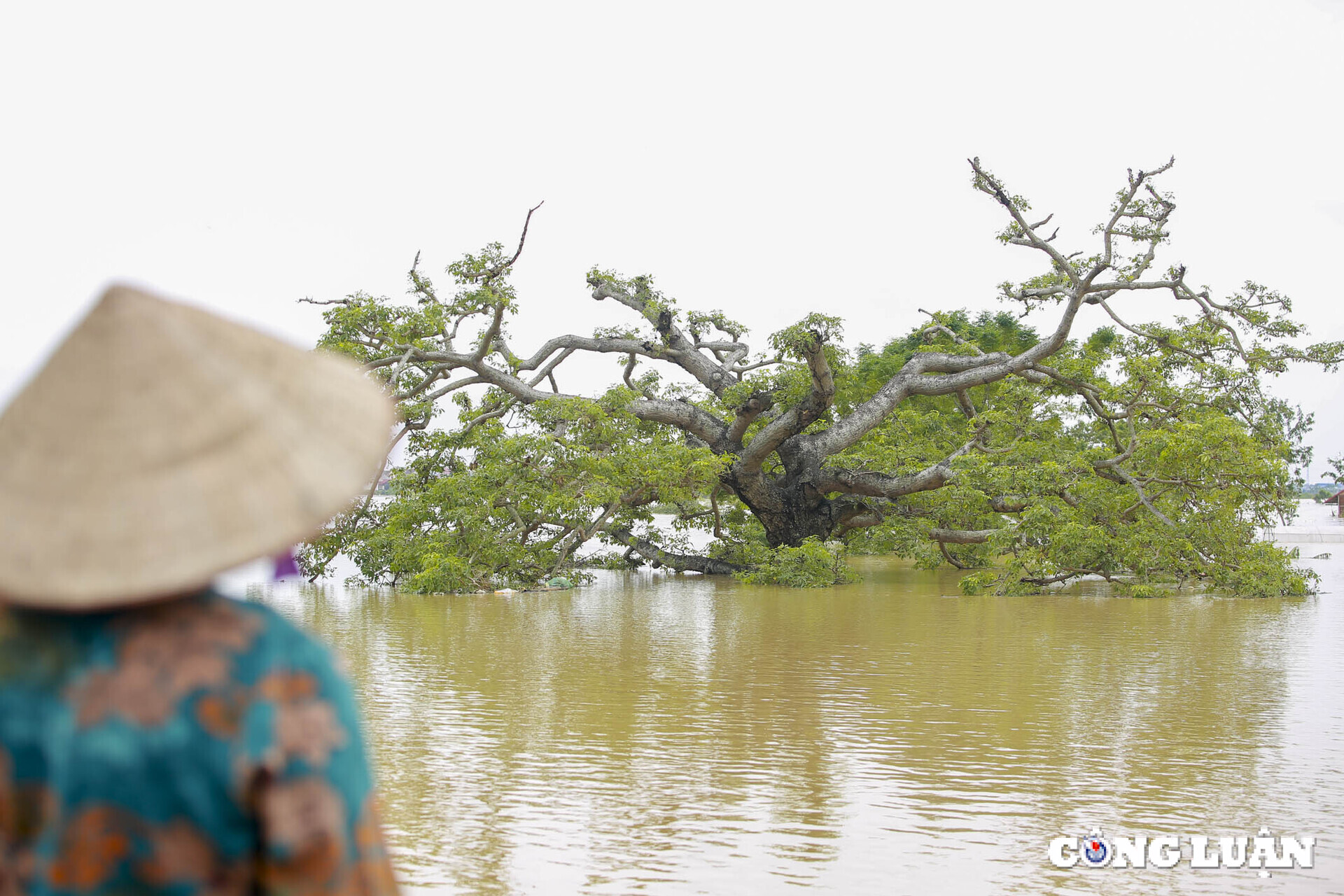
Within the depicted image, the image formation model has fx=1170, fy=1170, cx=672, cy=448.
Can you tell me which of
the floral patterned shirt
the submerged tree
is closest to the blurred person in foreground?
the floral patterned shirt

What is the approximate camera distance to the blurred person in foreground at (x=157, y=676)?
94 centimetres

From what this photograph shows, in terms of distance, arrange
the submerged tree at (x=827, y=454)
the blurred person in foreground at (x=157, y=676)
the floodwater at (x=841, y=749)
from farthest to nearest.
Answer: the submerged tree at (x=827, y=454) < the floodwater at (x=841, y=749) < the blurred person in foreground at (x=157, y=676)

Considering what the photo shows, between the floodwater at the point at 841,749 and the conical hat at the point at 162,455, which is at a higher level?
the conical hat at the point at 162,455

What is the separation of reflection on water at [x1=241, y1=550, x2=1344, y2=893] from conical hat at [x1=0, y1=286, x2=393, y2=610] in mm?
2317

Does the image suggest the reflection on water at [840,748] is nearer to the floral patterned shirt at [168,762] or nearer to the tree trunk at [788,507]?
the floral patterned shirt at [168,762]

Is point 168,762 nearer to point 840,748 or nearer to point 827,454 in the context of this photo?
point 840,748

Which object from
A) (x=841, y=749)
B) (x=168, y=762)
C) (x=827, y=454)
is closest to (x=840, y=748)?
(x=841, y=749)

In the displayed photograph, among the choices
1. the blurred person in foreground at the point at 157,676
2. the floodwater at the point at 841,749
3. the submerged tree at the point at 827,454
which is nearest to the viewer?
the blurred person in foreground at the point at 157,676

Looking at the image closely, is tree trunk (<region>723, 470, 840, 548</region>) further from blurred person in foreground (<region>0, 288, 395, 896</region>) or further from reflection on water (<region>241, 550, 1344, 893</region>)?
blurred person in foreground (<region>0, 288, 395, 896</region>)

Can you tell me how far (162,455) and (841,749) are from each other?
3870mm

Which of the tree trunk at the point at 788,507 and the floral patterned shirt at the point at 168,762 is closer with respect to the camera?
the floral patterned shirt at the point at 168,762

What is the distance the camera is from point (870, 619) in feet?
28.4

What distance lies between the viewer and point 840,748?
4.53 m

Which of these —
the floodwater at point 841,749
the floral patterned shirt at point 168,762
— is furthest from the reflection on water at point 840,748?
the floral patterned shirt at point 168,762
